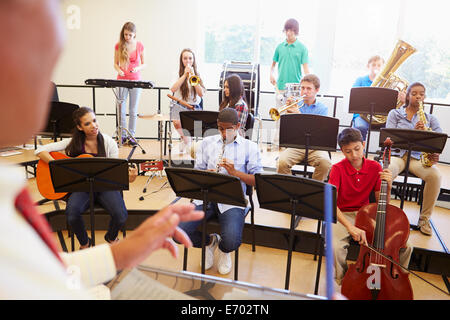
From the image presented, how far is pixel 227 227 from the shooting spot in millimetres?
3338

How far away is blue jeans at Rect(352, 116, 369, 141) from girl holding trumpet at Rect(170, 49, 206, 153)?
2.10 metres

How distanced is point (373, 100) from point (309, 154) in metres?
0.92

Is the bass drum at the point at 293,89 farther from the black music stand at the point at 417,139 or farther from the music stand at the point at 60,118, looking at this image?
the music stand at the point at 60,118

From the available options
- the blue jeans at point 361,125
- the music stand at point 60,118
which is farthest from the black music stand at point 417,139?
the music stand at point 60,118

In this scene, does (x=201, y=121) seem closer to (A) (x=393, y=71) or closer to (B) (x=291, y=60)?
(B) (x=291, y=60)

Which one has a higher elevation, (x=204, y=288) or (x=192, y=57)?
(x=192, y=57)

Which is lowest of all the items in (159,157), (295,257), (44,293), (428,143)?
(295,257)

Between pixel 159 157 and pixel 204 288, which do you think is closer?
pixel 204 288

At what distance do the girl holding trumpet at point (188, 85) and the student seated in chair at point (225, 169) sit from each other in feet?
5.98

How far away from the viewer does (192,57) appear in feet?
18.3

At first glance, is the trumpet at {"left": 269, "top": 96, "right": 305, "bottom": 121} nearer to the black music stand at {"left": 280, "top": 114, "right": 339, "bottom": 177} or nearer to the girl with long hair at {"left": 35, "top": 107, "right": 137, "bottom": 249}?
the black music stand at {"left": 280, "top": 114, "right": 339, "bottom": 177}

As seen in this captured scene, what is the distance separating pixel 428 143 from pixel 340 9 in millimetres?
4530
